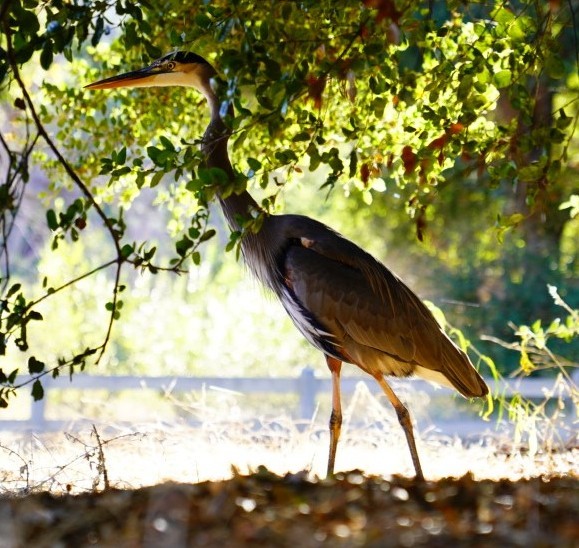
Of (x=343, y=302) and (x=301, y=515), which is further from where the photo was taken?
(x=343, y=302)

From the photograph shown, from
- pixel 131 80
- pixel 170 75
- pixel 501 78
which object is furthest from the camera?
pixel 170 75

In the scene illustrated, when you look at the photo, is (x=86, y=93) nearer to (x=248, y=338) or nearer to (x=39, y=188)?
(x=248, y=338)

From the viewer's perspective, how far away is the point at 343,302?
608cm

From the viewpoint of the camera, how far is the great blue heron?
6.09m

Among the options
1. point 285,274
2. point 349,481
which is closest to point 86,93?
point 285,274

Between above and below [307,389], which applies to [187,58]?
above

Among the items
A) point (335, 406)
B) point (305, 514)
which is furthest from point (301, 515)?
point (335, 406)

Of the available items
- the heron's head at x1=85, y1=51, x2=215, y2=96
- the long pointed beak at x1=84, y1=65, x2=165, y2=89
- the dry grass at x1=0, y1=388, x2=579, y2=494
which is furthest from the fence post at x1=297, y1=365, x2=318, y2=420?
the long pointed beak at x1=84, y1=65, x2=165, y2=89

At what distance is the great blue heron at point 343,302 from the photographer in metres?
6.09

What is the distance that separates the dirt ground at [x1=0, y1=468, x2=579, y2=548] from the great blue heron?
2060mm

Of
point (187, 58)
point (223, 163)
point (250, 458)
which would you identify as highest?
point (187, 58)

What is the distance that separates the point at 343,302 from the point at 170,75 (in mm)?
1681

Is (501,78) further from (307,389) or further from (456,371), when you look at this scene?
(307,389)

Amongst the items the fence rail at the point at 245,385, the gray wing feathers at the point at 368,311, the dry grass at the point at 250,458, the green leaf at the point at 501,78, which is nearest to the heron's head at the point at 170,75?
the gray wing feathers at the point at 368,311
